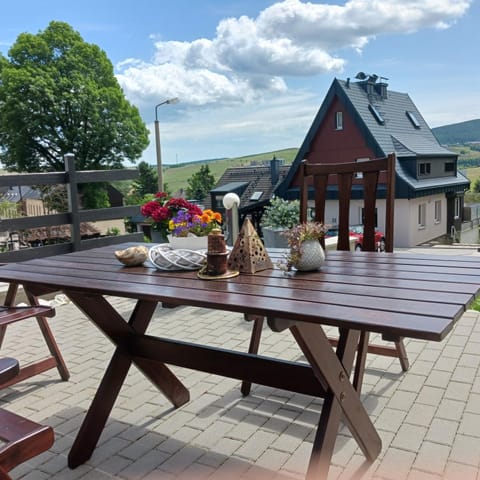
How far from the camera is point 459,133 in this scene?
27.4 meters

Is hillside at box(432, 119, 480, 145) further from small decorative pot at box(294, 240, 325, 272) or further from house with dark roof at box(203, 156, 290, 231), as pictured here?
small decorative pot at box(294, 240, 325, 272)

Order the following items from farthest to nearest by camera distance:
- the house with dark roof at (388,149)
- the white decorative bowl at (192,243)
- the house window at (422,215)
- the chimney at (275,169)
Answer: the chimney at (275,169) < the house window at (422,215) < the house with dark roof at (388,149) < the white decorative bowl at (192,243)

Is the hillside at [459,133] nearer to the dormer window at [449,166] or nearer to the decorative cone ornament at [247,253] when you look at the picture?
the dormer window at [449,166]

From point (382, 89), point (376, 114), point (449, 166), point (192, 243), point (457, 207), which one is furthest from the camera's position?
point (457, 207)

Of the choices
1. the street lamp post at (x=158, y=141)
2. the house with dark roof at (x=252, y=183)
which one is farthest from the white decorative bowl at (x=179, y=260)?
the house with dark roof at (x=252, y=183)

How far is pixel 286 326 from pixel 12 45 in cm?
2401

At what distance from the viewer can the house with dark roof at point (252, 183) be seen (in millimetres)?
25339

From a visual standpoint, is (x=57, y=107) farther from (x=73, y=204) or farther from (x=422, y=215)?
(x=73, y=204)

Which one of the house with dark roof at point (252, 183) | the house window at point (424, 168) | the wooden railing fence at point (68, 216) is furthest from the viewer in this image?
the house with dark roof at point (252, 183)

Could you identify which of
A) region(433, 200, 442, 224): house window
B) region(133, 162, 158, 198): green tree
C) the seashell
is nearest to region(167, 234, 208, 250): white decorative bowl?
the seashell

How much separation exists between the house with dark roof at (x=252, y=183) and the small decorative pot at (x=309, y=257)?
22.0m

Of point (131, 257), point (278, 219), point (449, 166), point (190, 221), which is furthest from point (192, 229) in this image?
point (449, 166)

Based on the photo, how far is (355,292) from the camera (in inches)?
56.4

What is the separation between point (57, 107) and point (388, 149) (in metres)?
14.5
